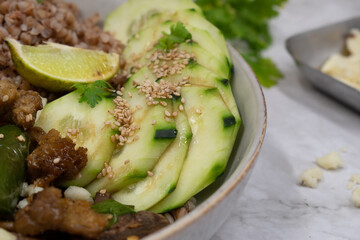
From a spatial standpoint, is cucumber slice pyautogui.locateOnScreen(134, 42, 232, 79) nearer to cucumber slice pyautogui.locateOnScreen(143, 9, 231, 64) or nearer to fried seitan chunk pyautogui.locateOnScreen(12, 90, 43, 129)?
cucumber slice pyautogui.locateOnScreen(143, 9, 231, 64)

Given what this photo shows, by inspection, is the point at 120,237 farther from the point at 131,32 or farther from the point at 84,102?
the point at 131,32

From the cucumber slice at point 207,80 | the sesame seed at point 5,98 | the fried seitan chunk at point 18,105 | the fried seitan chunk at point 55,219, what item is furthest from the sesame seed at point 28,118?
the cucumber slice at point 207,80

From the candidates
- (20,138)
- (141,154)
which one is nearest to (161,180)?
(141,154)

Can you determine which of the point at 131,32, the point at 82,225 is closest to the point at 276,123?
the point at 131,32

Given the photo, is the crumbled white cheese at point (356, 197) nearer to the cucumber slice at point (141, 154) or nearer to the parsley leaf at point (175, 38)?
the cucumber slice at point (141, 154)

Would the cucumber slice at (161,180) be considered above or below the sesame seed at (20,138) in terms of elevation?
below

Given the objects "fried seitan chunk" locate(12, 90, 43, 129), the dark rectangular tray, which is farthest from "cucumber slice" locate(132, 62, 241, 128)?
the dark rectangular tray
